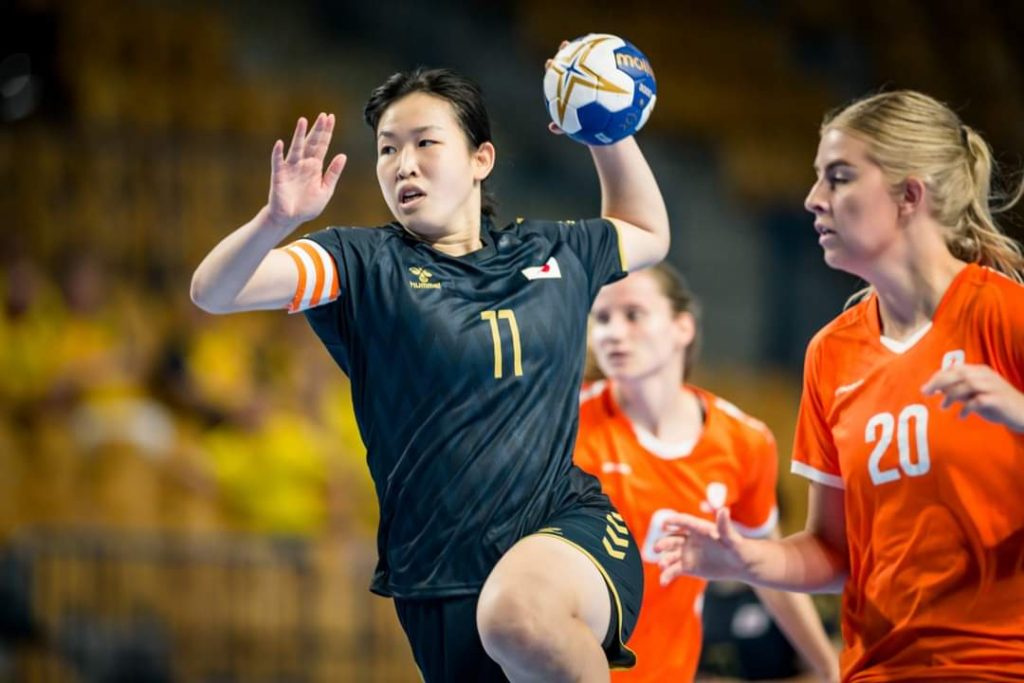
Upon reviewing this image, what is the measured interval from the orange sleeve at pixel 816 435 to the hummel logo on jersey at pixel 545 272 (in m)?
0.74

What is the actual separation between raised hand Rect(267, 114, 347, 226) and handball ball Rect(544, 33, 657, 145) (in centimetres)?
78

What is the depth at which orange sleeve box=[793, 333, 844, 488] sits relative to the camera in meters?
3.92

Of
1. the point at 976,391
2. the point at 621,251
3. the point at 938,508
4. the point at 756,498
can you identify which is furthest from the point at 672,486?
the point at 976,391

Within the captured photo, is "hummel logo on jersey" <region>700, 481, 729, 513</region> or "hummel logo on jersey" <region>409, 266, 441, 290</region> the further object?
"hummel logo on jersey" <region>700, 481, 729, 513</region>

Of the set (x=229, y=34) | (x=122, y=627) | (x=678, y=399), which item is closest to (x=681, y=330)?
(x=678, y=399)

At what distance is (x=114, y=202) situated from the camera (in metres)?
9.32

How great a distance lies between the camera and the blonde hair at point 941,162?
3.66 meters

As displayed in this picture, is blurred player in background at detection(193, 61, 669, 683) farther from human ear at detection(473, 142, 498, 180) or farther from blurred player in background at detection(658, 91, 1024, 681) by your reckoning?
blurred player in background at detection(658, 91, 1024, 681)

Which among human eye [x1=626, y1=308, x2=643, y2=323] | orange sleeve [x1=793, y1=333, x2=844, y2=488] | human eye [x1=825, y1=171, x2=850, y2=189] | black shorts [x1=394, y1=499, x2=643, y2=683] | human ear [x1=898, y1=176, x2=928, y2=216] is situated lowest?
black shorts [x1=394, y1=499, x2=643, y2=683]

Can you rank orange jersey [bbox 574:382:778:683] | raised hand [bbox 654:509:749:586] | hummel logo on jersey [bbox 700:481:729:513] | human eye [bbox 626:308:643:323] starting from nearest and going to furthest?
raised hand [bbox 654:509:749:586] < orange jersey [bbox 574:382:778:683] < hummel logo on jersey [bbox 700:481:729:513] < human eye [bbox 626:308:643:323]

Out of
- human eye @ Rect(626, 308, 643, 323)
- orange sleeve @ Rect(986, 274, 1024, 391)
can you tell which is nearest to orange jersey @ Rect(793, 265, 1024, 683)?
orange sleeve @ Rect(986, 274, 1024, 391)

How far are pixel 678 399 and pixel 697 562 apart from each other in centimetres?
130

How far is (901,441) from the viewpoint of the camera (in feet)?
11.6

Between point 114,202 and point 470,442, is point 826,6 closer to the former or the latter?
point 114,202
